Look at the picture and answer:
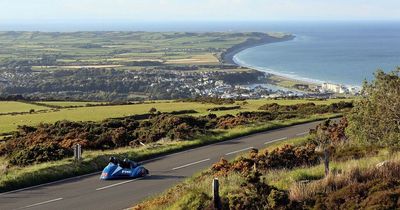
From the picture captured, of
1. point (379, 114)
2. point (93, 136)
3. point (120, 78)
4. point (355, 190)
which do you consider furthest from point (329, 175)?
point (120, 78)

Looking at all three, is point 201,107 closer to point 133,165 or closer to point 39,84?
point 133,165

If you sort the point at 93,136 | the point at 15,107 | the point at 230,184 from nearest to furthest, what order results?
the point at 230,184, the point at 93,136, the point at 15,107

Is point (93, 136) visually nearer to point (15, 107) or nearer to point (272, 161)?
point (272, 161)

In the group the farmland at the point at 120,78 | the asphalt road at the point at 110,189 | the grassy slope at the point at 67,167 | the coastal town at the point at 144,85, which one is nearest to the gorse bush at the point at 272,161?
the asphalt road at the point at 110,189

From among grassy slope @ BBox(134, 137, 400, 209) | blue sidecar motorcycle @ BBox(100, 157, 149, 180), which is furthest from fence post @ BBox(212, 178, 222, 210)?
blue sidecar motorcycle @ BBox(100, 157, 149, 180)

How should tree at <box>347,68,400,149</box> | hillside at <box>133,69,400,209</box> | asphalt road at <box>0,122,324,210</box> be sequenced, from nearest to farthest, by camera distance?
1. hillside at <box>133,69,400,209</box>
2. asphalt road at <box>0,122,324,210</box>
3. tree at <box>347,68,400,149</box>

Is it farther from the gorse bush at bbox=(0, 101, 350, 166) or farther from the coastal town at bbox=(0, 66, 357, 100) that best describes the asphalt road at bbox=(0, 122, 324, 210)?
the coastal town at bbox=(0, 66, 357, 100)

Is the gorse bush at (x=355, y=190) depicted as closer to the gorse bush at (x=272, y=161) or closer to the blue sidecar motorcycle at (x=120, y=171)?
the gorse bush at (x=272, y=161)
